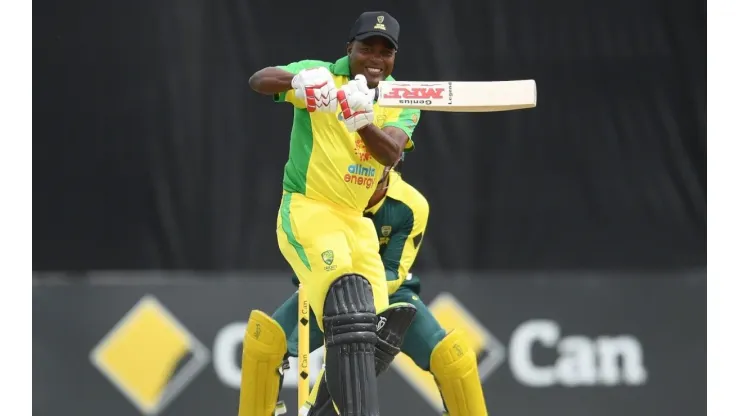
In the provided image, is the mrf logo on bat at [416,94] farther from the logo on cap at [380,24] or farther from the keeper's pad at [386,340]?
the keeper's pad at [386,340]

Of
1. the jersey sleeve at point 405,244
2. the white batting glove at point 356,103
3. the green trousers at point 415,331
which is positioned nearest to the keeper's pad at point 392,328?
the green trousers at point 415,331

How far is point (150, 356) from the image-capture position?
17.8ft

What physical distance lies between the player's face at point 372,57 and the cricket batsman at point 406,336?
0.49m

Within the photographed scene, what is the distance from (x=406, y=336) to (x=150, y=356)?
1.55 m

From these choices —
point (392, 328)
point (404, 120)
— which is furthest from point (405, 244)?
point (404, 120)

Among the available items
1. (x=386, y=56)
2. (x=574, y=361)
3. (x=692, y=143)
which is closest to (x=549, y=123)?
(x=692, y=143)

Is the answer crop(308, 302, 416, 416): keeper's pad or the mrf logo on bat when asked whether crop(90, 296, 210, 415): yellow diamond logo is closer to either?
crop(308, 302, 416, 416): keeper's pad

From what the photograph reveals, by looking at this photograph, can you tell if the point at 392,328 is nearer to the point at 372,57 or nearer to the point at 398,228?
the point at 398,228

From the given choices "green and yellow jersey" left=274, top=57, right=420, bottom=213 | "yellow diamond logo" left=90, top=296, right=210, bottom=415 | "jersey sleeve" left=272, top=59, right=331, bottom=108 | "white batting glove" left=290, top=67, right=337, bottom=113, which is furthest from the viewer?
"yellow diamond logo" left=90, top=296, right=210, bottom=415

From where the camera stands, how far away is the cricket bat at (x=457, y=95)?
3867 mm

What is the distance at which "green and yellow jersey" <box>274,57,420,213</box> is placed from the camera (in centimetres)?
412

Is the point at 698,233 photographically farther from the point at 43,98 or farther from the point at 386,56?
the point at 43,98

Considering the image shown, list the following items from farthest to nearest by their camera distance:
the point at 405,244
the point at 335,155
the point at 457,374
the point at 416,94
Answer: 1. the point at 405,244
2. the point at 457,374
3. the point at 335,155
4. the point at 416,94

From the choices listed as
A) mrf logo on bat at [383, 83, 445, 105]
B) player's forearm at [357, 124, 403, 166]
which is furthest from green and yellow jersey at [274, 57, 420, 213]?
mrf logo on bat at [383, 83, 445, 105]
